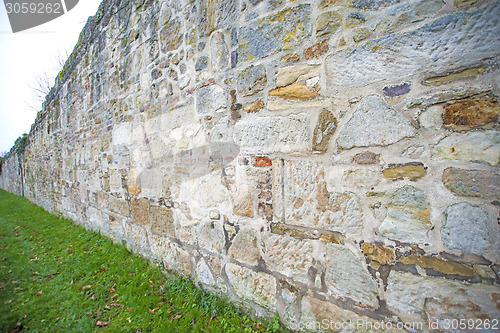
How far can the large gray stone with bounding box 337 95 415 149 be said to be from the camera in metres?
1.19

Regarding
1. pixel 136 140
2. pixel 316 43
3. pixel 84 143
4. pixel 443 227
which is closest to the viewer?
A: pixel 443 227

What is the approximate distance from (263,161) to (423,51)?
112 centimetres

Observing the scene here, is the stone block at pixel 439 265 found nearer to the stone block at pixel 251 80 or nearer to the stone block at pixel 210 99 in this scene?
the stone block at pixel 251 80

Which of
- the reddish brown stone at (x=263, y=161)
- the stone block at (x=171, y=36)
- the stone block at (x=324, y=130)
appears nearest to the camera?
the stone block at (x=324, y=130)

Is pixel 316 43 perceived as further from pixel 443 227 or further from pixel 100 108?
pixel 100 108

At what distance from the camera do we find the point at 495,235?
987mm

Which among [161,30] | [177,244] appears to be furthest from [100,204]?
[161,30]

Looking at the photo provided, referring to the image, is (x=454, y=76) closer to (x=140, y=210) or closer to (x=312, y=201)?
(x=312, y=201)

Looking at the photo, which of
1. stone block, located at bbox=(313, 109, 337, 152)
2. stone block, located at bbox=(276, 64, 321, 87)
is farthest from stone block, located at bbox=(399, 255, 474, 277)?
stone block, located at bbox=(276, 64, 321, 87)

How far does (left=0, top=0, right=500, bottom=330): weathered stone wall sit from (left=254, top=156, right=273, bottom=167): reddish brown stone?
0.05ft

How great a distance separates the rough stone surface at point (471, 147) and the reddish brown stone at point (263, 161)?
38.1 inches

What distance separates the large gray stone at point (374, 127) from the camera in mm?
1188

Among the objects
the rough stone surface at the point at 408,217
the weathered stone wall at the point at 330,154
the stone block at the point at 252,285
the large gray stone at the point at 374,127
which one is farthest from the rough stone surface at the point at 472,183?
the stone block at the point at 252,285

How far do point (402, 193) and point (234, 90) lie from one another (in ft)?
4.64
